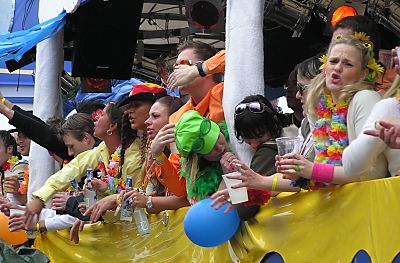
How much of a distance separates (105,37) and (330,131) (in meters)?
5.07

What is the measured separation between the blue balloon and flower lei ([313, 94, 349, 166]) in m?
0.74

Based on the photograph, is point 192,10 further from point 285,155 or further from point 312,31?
point 285,155

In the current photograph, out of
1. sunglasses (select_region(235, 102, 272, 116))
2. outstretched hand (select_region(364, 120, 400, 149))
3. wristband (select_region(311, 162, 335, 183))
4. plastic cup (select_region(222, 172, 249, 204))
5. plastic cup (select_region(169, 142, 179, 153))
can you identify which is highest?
outstretched hand (select_region(364, 120, 400, 149))

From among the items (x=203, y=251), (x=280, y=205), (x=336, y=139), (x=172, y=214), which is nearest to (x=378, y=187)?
(x=336, y=139)

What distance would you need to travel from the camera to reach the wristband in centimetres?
360

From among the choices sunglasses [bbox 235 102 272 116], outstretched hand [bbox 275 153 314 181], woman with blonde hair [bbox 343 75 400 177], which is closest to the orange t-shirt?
sunglasses [bbox 235 102 272 116]

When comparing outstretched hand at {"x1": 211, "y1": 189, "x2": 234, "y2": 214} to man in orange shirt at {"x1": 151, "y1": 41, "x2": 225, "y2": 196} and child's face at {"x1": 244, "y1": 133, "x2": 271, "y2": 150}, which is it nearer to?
child's face at {"x1": 244, "y1": 133, "x2": 271, "y2": 150}

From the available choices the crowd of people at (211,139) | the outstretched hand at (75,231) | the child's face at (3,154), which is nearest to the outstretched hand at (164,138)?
the crowd of people at (211,139)

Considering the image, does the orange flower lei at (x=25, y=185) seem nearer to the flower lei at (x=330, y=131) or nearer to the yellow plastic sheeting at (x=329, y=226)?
the yellow plastic sheeting at (x=329, y=226)

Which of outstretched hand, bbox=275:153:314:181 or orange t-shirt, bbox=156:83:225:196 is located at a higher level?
outstretched hand, bbox=275:153:314:181

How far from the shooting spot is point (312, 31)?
8.51 meters

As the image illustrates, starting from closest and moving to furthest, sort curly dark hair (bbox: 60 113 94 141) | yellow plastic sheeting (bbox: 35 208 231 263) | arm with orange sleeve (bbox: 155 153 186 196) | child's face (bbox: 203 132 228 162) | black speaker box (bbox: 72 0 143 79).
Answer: child's face (bbox: 203 132 228 162) < arm with orange sleeve (bbox: 155 153 186 196) < yellow plastic sheeting (bbox: 35 208 231 263) < curly dark hair (bbox: 60 113 94 141) < black speaker box (bbox: 72 0 143 79)

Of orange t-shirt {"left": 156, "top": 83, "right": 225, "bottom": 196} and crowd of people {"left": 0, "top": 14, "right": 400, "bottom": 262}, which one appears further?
orange t-shirt {"left": 156, "top": 83, "right": 225, "bottom": 196}

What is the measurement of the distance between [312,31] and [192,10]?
4.06ft
